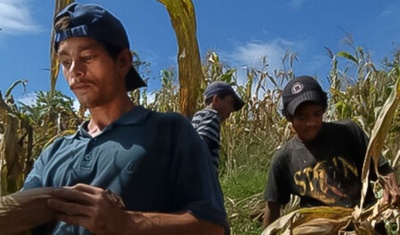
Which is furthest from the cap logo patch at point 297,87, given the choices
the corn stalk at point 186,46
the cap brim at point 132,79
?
the cap brim at point 132,79

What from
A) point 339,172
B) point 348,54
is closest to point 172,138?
point 339,172

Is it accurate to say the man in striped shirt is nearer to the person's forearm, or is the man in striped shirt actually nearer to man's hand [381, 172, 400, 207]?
man's hand [381, 172, 400, 207]

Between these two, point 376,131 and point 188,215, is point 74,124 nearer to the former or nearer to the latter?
point 376,131

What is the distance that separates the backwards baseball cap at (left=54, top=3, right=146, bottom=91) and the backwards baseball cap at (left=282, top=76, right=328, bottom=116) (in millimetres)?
1003

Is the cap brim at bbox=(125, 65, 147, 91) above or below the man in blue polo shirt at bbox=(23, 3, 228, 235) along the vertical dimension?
above

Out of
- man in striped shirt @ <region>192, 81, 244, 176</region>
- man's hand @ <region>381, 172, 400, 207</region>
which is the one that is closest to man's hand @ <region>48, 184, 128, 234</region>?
man's hand @ <region>381, 172, 400, 207</region>

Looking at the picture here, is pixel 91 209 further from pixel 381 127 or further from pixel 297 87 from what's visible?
pixel 297 87

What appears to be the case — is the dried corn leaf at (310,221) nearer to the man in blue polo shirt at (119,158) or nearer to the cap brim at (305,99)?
the cap brim at (305,99)

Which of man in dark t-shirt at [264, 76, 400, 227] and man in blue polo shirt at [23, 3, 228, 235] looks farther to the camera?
man in dark t-shirt at [264, 76, 400, 227]

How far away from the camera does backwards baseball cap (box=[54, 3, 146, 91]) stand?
1.04 meters

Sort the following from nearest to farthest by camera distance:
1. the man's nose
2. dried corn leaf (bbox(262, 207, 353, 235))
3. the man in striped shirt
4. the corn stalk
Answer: the man's nose → the corn stalk → dried corn leaf (bbox(262, 207, 353, 235)) → the man in striped shirt

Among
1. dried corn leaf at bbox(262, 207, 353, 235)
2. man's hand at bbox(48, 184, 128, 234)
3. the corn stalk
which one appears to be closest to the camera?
man's hand at bbox(48, 184, 128, 234)

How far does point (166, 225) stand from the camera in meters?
0.93

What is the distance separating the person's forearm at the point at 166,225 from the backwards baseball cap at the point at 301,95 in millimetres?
1068
